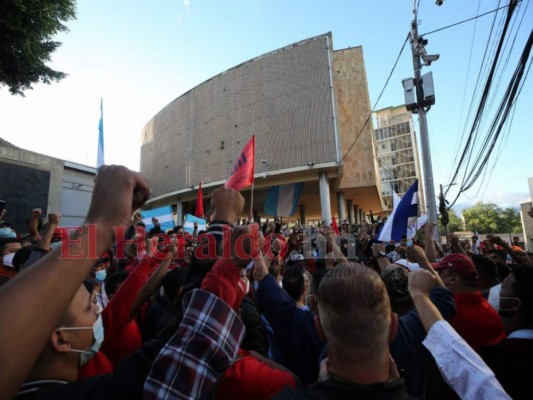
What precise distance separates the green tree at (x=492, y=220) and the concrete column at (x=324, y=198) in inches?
2274

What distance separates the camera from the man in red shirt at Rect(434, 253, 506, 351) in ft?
7.77

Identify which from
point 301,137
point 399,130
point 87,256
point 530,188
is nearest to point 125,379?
point 87,256

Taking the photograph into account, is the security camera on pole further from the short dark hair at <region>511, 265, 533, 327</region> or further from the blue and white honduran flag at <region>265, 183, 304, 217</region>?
the blue and white honduran flag at <region>265, 183, 304, 217</region>

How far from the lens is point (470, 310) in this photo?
2.45 metres

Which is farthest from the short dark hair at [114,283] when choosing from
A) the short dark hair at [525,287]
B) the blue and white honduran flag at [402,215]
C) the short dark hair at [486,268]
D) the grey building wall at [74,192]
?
the grey building wall at [74,192]

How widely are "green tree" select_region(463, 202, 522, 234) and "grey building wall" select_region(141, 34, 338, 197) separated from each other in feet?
193

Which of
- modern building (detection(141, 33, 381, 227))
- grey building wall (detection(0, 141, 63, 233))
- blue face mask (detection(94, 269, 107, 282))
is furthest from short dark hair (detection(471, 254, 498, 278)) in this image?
grey building wall (detection(0, 141, 63, 233))

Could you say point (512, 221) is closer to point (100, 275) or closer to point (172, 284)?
point (100, 275)

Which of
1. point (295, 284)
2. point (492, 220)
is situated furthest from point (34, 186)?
point (492, 220)

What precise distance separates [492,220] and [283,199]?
65170 millimetres

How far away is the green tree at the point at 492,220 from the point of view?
6556 cm

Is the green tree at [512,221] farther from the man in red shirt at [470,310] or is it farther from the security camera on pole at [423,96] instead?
the man in red shirt at [470,310]

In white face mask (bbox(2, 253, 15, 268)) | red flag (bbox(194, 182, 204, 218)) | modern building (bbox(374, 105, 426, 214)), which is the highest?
modern building (bbox(374, 105, 426, 214))

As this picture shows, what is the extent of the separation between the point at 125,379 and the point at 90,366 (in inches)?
23.2
